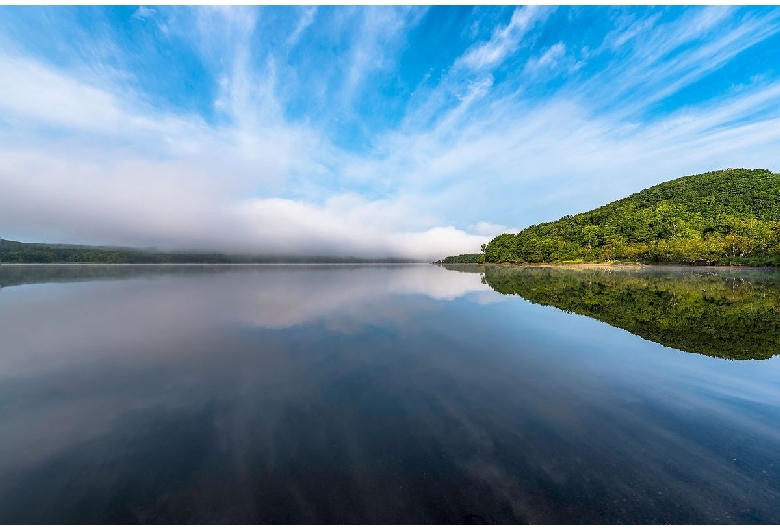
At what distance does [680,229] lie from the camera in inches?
4774

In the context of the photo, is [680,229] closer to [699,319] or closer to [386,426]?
[699,319]

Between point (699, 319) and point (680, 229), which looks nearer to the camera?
point (699, 319)

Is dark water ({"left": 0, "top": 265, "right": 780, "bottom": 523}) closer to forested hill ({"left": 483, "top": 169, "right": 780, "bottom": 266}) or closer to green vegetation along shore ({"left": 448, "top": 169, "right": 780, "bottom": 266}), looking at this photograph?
forested hill ({"left": 483, "top": 169, "right": 780, "bottom": 266})

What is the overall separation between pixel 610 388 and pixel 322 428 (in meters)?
8.08

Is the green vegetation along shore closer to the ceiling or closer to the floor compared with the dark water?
closer to the ceiling

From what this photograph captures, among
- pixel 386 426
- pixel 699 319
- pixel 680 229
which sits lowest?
pixel 699 319

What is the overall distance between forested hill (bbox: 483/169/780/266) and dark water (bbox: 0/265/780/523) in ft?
368

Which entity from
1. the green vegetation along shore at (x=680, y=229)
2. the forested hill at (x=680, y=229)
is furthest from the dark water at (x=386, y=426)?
the green vegetation along shore at (x=680, y=229)

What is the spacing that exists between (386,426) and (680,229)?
535ft

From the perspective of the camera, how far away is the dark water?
443cm

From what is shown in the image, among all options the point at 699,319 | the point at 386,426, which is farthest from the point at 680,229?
the point at 386,426

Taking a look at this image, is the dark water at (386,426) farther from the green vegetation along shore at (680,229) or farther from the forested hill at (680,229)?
the green vegetation along shore at (680,229)

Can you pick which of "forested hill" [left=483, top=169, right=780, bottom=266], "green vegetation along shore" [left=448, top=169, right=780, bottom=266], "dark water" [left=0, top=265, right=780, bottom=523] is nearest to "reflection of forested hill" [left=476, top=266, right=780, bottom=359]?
"dark water" [left=0, top=265, right=780, bottom=523]

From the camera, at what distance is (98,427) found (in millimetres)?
6570
